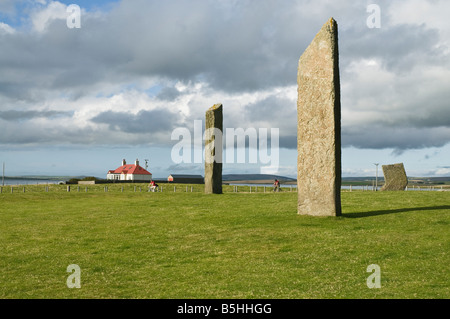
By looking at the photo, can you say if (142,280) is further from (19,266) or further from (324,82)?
(324,82)

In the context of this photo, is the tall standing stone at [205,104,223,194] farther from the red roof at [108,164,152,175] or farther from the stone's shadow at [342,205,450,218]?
the red roof at [108,164,152,175]

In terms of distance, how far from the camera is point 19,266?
480 inches

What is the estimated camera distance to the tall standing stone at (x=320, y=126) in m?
17.5

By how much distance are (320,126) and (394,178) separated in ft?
84.6

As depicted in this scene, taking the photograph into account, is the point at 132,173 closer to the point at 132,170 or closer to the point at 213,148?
the point at 132,170

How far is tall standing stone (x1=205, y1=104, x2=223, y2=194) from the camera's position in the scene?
32.4 meters

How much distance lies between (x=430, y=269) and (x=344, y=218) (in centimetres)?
736

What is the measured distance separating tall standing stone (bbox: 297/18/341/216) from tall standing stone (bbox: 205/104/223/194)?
14.5 metres

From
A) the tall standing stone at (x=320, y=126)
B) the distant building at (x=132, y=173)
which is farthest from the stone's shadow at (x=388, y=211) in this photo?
the distant building at (x=132, y=173)

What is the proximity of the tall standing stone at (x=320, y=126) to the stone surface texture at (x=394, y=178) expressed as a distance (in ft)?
80.2

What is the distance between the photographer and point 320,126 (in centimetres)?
1773

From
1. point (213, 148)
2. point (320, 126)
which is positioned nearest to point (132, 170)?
point (213, 148)

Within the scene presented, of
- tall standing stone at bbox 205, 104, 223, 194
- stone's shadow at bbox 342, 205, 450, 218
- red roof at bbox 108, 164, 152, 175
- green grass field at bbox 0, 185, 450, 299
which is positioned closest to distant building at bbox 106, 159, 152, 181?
red roof at bbox 108, 164, 152, 175
